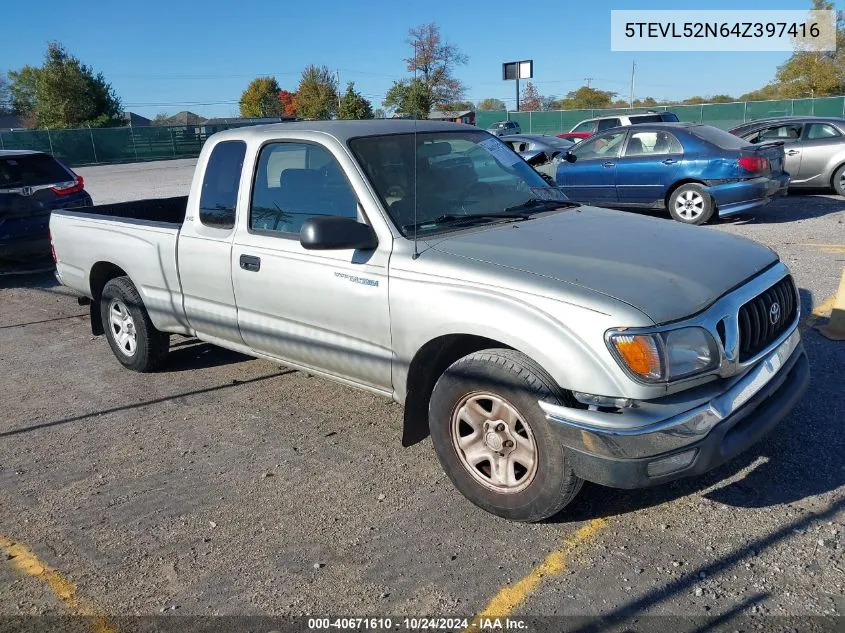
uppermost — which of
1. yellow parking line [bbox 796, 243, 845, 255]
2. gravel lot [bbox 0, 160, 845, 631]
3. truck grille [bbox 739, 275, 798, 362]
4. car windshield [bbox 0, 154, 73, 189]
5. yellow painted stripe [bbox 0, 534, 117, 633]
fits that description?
car windshield [bbox 0, 154, 73, 189]

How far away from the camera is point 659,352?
2965mm

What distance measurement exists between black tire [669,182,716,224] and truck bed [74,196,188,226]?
23.7 feet

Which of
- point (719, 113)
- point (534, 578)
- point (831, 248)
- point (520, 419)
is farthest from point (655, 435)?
point (719, 113)

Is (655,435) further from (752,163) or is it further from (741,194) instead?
(752,163)

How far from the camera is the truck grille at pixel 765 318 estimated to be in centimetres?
331

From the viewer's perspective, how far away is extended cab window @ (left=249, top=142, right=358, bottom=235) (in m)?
4.17

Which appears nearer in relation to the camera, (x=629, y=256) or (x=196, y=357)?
(x=629, y=256)

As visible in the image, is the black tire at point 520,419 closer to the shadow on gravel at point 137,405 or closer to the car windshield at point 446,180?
the car windshield at point 446,180

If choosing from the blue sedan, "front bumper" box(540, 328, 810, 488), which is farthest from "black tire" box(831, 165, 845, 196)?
"front bumper" box(540, 328, 810, 488)

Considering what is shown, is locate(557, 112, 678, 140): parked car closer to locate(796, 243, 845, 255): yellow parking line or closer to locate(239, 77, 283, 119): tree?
locate(796, 243, 845, 255): yellow parking line

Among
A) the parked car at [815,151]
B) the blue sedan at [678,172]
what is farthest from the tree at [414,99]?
the parked car at [815,151]

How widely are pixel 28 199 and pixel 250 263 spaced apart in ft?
21.7

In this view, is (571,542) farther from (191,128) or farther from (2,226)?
(191,128)

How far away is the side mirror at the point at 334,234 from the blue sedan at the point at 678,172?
7.20 meters
